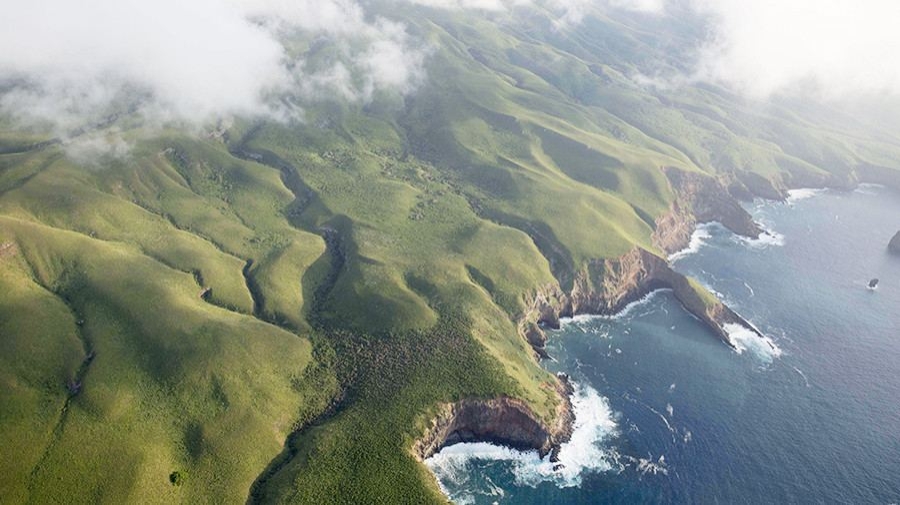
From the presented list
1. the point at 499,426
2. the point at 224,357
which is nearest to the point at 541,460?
the point at 499,426

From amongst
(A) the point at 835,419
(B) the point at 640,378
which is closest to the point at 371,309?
(B) the point at 640,378

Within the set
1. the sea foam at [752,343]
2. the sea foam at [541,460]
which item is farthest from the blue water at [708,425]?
the sea foam at [752,343]

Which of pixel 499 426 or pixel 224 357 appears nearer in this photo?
pixel 224 357

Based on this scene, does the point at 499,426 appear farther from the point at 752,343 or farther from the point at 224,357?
the point at 752,343

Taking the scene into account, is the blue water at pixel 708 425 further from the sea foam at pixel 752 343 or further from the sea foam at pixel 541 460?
the sea foam at pixel 752 343

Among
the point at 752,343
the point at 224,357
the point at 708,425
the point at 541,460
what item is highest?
the point at 752,343

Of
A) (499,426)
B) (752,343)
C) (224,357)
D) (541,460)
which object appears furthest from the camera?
(752,343)

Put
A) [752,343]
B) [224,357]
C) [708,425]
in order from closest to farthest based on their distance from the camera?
[224,357], [708,425], [752,343]
